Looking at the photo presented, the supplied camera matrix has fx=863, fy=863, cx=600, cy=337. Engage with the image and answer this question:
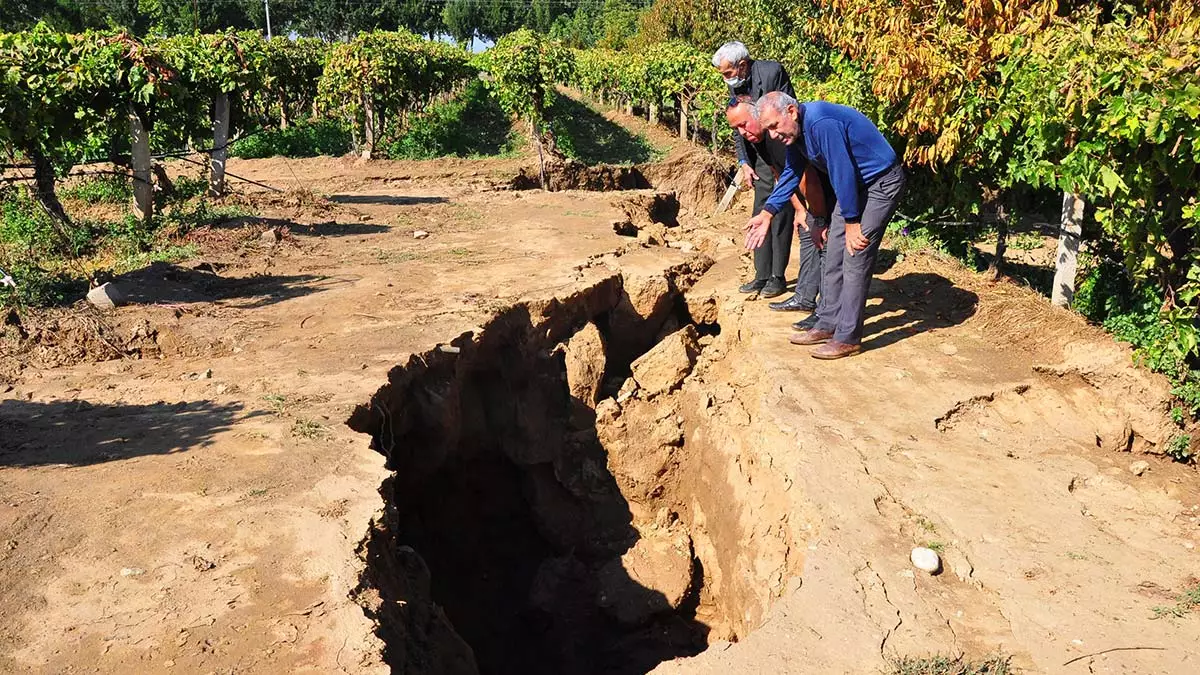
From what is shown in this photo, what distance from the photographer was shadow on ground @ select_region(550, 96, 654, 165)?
17995 mm

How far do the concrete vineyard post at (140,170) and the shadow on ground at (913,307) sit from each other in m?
8.03

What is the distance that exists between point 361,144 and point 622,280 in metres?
11.2

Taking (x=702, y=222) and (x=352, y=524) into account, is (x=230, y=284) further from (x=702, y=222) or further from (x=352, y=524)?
(x=702, y=222)

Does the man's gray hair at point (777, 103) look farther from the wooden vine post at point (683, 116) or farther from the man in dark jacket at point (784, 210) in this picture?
the wooden vine post at point (683, 116)

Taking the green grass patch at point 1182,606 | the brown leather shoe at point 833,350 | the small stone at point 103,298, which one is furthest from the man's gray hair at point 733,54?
the small stone at point 103,298

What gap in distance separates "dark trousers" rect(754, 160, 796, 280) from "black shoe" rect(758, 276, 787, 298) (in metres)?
0.05

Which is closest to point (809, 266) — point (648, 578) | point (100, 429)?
point (648, 578)

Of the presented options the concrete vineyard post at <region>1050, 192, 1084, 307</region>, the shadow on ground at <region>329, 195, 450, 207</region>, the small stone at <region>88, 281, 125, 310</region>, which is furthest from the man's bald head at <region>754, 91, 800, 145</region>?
the shadow on ground at <region>329, 195, 450, 207</region>

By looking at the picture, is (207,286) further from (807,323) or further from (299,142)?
(299,142)

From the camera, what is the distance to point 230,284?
7.75 metres

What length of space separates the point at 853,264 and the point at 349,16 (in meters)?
53.5

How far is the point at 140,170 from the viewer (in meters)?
9.95

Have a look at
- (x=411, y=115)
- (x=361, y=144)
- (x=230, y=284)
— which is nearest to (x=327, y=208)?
(x=230, y=284)

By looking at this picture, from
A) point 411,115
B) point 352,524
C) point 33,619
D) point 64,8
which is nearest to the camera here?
point 33,619
